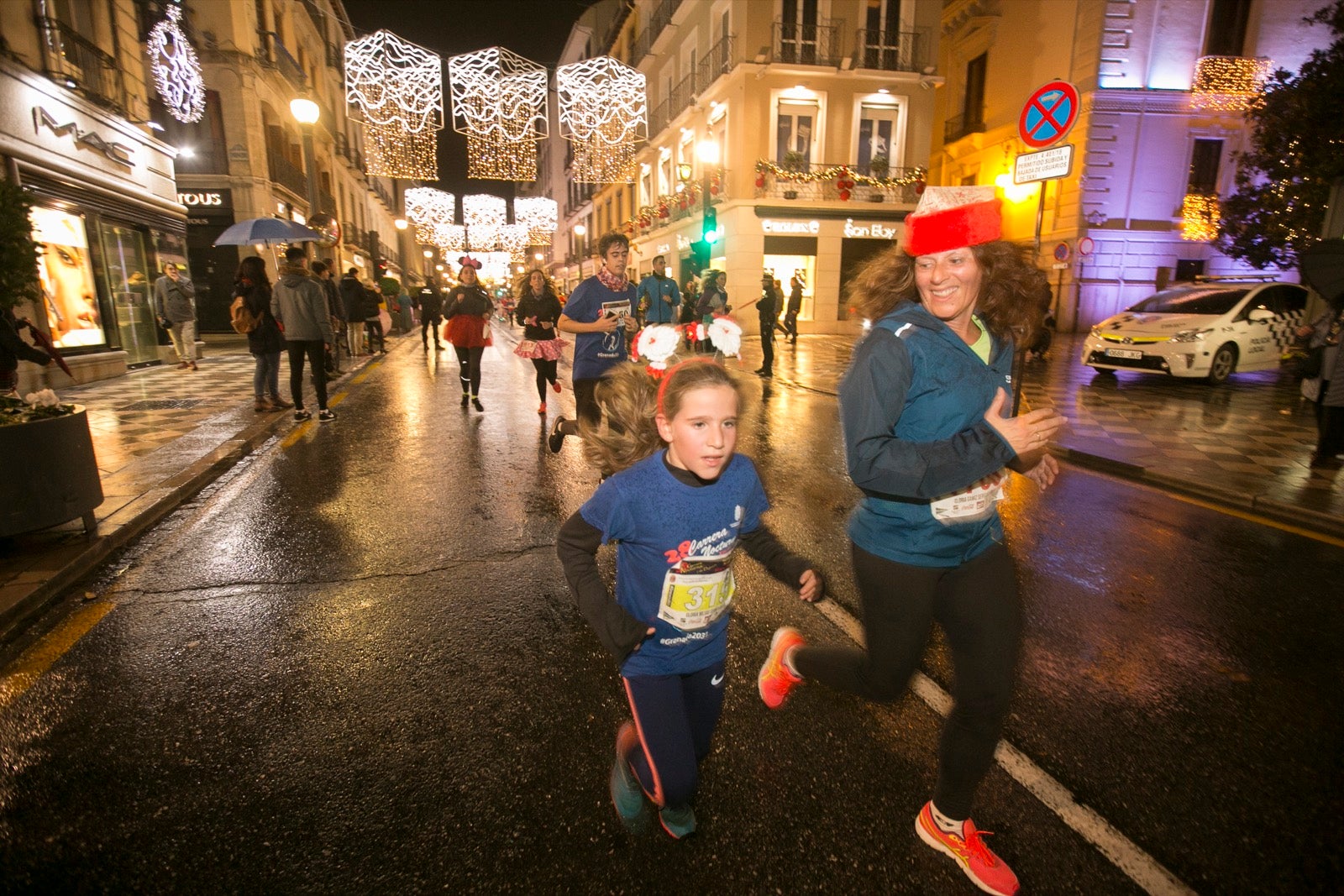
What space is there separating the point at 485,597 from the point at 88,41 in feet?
47.6

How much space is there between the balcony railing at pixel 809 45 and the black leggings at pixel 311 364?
2155cm

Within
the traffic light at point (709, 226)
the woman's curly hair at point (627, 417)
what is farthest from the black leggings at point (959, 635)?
the traffic light at point (709, 226)

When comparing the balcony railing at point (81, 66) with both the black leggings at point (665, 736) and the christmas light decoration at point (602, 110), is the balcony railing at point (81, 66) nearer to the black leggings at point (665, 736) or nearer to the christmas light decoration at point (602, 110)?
the christmas light decoration at point (602, 110)

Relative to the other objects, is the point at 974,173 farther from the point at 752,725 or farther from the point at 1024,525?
the point at 752,725

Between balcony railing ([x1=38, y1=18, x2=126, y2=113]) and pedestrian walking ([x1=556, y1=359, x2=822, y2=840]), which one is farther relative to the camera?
balcony railing ([x1=38, y1=18, x2=126, y2=113])

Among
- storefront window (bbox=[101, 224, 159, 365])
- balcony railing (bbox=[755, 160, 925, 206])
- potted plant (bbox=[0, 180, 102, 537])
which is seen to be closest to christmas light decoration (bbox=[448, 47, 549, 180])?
storefront window (bbox=[101, 224, 159, 365])

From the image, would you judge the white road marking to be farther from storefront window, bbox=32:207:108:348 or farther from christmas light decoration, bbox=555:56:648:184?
storefront window, bbox=32:207:108:348

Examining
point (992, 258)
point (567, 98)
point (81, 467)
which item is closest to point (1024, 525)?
point (992, 258)

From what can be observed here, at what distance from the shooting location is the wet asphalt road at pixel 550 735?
2.06m

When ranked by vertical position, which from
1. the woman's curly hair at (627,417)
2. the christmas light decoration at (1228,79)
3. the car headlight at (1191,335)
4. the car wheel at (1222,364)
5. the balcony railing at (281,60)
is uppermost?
the balcony railing at (281,60)

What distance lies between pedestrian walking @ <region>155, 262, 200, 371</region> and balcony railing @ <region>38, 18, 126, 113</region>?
123 inches

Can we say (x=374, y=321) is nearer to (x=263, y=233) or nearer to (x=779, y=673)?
(x=263, y=233)

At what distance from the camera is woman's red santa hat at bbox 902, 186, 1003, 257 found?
1936mm

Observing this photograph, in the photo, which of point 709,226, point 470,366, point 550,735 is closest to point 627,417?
point 550,735
